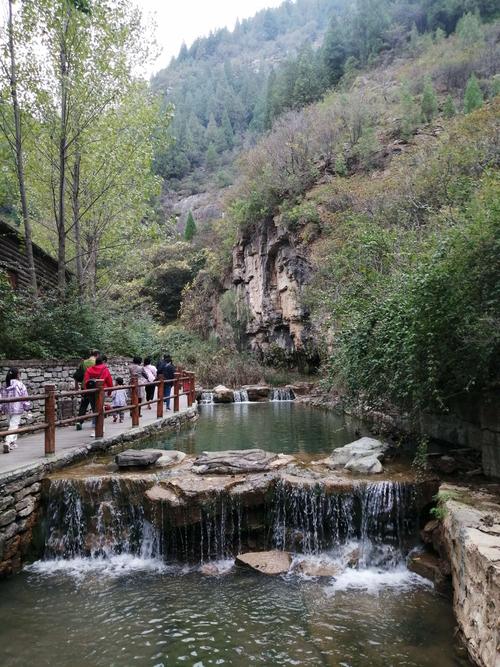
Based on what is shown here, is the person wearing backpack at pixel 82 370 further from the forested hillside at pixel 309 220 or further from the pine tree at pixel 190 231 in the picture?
the pine tree at pixel 190 231

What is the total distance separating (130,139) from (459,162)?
39.3 ft

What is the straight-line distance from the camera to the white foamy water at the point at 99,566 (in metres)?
5.58

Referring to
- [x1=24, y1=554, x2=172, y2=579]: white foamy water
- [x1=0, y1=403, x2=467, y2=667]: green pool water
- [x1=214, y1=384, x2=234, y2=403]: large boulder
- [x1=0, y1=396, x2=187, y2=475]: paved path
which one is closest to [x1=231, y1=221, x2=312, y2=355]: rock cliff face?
[x1=214, y1=384, x2=234, y2=403]: large boulder

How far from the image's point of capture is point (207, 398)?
834 inches

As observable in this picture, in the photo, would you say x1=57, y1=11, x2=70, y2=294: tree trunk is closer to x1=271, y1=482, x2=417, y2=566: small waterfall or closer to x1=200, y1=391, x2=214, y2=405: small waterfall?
x1=200, y1=391, x2=214, y2=405: small waterfall

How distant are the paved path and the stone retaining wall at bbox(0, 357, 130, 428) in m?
0.70

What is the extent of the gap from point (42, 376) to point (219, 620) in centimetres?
850

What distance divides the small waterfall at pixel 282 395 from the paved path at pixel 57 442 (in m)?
10.4

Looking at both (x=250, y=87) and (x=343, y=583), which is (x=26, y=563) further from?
(x=250, y=87)

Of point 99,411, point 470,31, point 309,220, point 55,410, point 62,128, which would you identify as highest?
point 470,31

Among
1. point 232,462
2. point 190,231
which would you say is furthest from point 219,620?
point 190,231

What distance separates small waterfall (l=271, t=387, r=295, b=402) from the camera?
21.8m

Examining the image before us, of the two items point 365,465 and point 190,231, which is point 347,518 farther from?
point 190,231

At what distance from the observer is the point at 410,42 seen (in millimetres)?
44438
